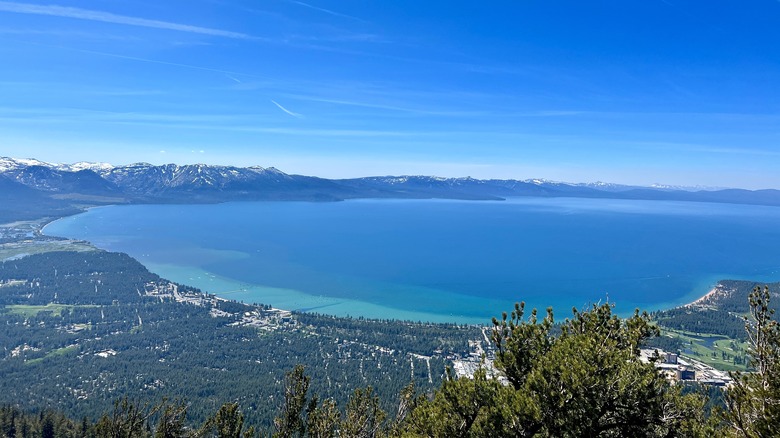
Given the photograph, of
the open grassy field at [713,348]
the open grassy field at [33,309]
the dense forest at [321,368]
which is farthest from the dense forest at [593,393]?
the open grassy field at [33,309]

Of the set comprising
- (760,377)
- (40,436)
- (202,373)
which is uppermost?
(760,377)

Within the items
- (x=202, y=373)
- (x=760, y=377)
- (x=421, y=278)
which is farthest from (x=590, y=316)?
(x=421, y=278)

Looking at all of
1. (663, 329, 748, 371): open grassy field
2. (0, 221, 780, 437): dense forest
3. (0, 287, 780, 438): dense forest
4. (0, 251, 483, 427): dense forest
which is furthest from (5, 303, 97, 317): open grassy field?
(663, 329, 748, 371): open grassy field

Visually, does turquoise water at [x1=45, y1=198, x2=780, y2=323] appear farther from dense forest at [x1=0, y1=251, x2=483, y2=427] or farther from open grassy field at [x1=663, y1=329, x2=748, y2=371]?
dense forest at [x1=0, y1=251, x2=483, y2=427]

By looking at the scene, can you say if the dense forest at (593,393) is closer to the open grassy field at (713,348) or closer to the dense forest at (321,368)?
the dense forest at (321,368)

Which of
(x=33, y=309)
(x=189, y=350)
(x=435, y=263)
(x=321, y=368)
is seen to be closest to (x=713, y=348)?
(x=321, y=368)

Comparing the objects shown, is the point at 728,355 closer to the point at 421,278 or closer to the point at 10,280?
the point at 421,278

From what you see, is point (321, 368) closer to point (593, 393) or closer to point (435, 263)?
point (593, 393)

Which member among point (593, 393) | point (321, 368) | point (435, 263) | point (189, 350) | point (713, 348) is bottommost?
point (189, 350)
